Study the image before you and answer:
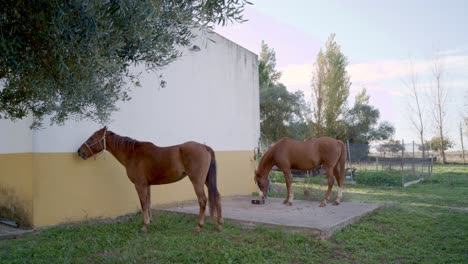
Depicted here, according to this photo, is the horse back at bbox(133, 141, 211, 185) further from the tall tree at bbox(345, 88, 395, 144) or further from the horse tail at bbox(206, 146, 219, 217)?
the tall tree at bbox(345, 88, 395, 144)

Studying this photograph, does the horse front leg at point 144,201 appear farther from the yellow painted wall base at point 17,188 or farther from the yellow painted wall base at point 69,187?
the yellow painted wall base at point 17,188

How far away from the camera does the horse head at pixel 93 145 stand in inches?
269

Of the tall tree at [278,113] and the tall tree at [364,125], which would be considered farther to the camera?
the tall tree at [364,125]

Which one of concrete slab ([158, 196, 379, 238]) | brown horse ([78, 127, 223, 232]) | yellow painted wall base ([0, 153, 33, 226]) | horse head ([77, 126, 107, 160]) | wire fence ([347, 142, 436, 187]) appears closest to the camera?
concrete slab ([158, 196, 379, 238])

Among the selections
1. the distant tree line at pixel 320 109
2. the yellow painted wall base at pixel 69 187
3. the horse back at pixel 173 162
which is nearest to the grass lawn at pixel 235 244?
the yellow painted wall base at pixel 69 187

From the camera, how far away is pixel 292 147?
29.4 ft

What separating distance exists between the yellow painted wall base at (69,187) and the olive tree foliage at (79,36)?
2.62 m

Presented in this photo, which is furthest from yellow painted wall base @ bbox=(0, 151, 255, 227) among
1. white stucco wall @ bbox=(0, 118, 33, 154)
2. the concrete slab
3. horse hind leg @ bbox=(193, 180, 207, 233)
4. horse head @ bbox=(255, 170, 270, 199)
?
horse hind leg @ bbox=(193, 180, 207, 233)

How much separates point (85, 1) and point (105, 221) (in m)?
5.54

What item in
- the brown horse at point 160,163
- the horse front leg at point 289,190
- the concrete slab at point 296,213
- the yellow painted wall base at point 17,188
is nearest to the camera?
the concrete slab at point 296,213

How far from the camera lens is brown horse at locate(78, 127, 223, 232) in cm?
638

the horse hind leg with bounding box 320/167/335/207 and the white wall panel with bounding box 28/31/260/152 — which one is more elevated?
the white wall panel with bounding box 28/31/260/152

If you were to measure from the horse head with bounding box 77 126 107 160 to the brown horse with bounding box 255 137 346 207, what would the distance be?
12.3 ft

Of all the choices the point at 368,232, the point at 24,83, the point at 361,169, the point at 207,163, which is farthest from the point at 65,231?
the point at 361,169
